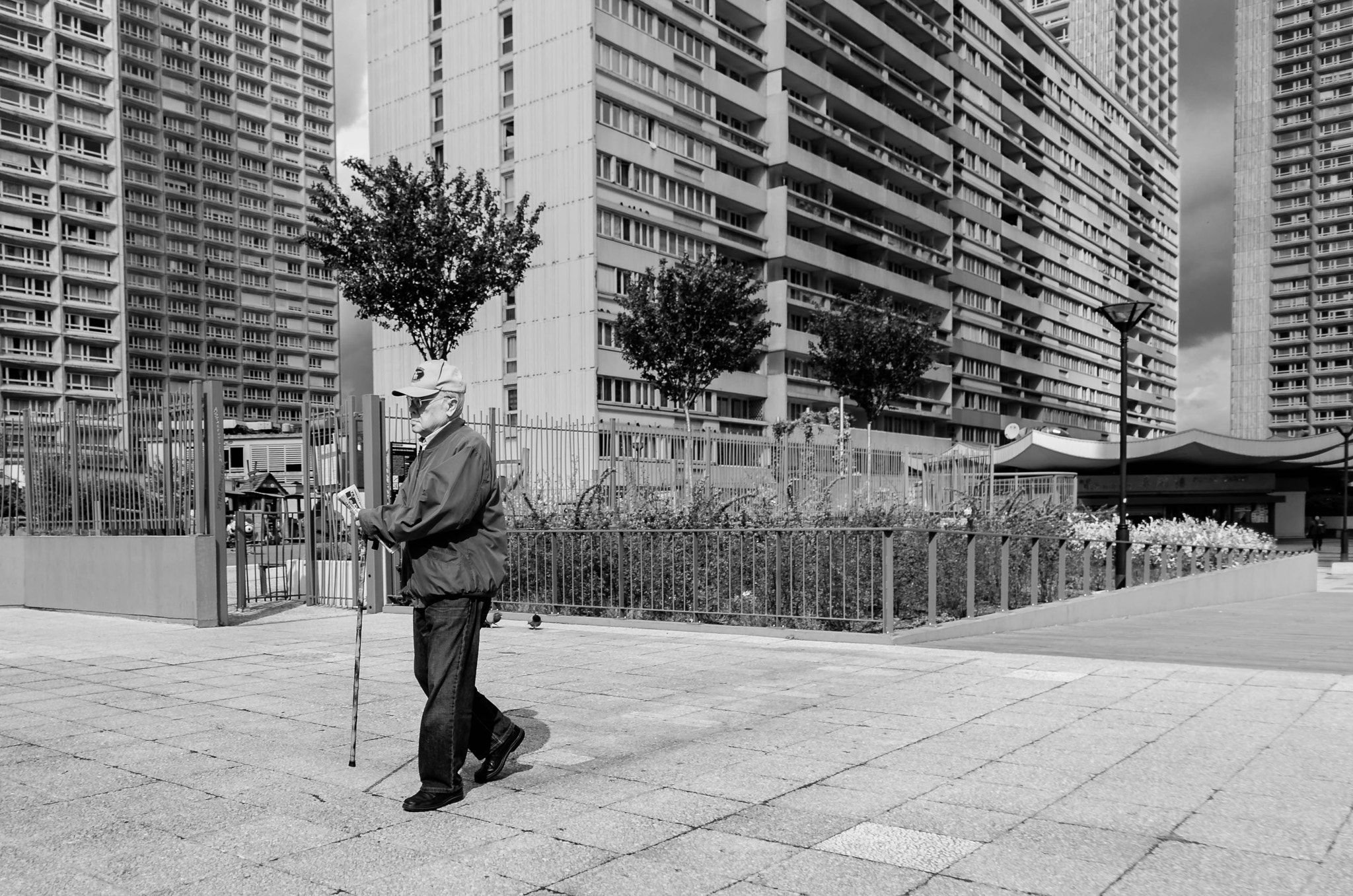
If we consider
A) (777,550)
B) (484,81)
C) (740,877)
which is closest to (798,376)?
(484,81)

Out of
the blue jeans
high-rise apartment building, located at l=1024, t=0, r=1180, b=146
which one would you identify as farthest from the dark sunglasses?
high-rise apartment building, located at l=1024, t=0, r=1180, b=146

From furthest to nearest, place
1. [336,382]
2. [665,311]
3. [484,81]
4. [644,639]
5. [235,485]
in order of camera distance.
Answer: [336,382] < [484,81] < [665,311] < [235,485] < [644,639]

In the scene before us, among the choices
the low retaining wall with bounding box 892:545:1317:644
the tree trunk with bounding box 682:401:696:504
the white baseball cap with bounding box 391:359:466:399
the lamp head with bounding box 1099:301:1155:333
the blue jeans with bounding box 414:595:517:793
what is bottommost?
the low retaining wall with bounding box 892:545:1317:644

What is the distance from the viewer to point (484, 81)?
5025cm

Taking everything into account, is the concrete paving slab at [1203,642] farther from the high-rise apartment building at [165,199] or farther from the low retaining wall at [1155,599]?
the high-rise apartment building at [165,199]

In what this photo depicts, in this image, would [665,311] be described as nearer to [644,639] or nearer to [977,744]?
[644,639]

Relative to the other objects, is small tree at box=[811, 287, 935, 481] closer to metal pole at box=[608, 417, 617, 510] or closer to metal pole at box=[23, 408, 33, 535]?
metal pole at box=[608, 417, 617, 510]

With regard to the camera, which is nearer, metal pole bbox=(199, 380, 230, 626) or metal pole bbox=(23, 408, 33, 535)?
metal pole bbox=(199, 380, 230, 626)

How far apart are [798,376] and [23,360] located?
5363cm

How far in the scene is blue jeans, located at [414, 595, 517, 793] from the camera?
4.62 meters

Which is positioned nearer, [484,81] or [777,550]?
[777,550]

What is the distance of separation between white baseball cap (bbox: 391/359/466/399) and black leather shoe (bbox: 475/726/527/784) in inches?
63.6

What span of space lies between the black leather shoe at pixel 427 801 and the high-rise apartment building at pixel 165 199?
6780 cm

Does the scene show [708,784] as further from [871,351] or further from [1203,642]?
[871,351]
